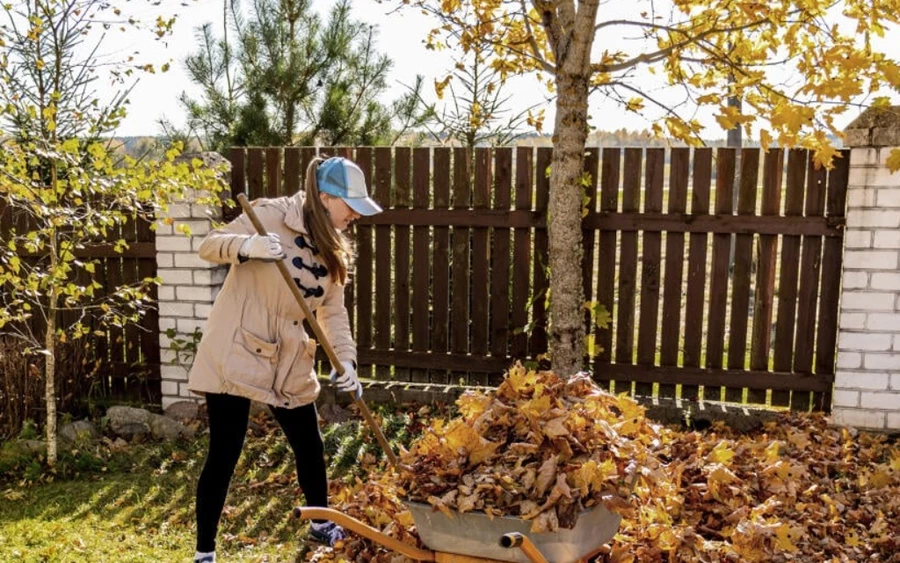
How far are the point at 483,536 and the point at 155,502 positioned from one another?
2.69 metres

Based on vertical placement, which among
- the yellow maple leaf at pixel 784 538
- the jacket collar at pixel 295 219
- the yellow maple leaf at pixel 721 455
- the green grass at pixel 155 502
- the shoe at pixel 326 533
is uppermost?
the jacket collar at pixel 295 219

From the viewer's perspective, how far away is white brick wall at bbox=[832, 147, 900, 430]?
5.35 m

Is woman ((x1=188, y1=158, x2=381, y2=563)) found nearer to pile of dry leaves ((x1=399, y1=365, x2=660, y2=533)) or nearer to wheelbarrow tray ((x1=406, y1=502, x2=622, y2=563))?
pile of dry leaves ((x1=399, y1=365, x2=660, y2=533))

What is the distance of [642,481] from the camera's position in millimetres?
3213

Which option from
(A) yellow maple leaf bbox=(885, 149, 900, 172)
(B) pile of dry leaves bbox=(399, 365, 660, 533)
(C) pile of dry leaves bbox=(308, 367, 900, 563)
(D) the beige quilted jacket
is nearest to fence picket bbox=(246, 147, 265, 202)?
(C) pile of dry leaves bbox=(308, 367, 900, 563)

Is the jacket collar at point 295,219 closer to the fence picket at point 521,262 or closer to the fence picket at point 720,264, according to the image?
the fence picket at point 521,262

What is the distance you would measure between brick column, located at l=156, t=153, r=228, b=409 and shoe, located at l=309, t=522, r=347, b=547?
246 cm

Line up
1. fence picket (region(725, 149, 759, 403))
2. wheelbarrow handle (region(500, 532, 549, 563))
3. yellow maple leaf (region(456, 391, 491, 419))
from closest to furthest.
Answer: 1. wheelbarrow handle (region(500, 532, 549, 563))
2. yellow maple leaf (region(456, 391, 491, 419))
3. fence picket (region(725, 149, 759, 403))

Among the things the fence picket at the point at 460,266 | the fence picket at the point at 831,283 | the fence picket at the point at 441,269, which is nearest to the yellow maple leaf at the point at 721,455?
the fence picket at the point at 831,283

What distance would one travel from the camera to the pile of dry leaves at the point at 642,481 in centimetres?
275

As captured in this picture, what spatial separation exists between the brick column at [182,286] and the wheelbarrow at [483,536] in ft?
12.0

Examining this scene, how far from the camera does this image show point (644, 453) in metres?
2.92

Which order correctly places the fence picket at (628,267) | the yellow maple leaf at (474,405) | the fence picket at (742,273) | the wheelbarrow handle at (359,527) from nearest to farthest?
the wheelbarrow handle at (359,527) → the yellow maple leaf at (474,405) → the fence picket at (742,273) → the fence picket at (628,267)

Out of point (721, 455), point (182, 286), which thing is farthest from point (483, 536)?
point (182, 286)
